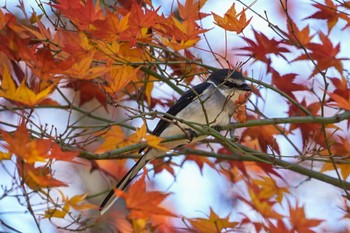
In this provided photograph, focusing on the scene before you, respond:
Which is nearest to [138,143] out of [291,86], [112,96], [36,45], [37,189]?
[112,96]

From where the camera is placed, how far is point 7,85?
2.73 meters

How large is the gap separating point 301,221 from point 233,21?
1398 millimetres

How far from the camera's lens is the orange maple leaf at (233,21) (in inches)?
134

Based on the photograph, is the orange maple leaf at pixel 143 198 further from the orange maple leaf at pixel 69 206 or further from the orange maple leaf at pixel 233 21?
the orange maple leaf at pixel 233 21

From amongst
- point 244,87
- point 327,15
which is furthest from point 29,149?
point 327,15

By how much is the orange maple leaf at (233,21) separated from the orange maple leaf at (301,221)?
1302 mm

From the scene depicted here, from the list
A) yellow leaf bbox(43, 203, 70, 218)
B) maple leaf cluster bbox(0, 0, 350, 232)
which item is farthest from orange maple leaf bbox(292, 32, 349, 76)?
yellow leaf bbox(43, 203, 70, 218)

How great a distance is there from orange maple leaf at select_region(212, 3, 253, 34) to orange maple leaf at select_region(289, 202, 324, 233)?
4.27 ft

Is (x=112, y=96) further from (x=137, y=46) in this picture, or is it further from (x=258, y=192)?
(x=258, y=192)

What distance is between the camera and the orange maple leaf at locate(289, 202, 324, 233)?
393 cm

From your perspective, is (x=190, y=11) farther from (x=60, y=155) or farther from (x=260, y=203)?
(x=260, y=203)

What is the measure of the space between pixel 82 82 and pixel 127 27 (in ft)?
4.20

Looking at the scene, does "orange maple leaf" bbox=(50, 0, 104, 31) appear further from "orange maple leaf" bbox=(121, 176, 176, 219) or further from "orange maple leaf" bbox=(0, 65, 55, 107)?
"orange maple leaf" bbox=(121, 176, 176, 219)

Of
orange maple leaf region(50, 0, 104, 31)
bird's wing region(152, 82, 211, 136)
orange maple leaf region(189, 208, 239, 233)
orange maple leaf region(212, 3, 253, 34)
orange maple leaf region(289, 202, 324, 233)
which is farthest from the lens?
bird's wing region(152, 82, 211, 136)
